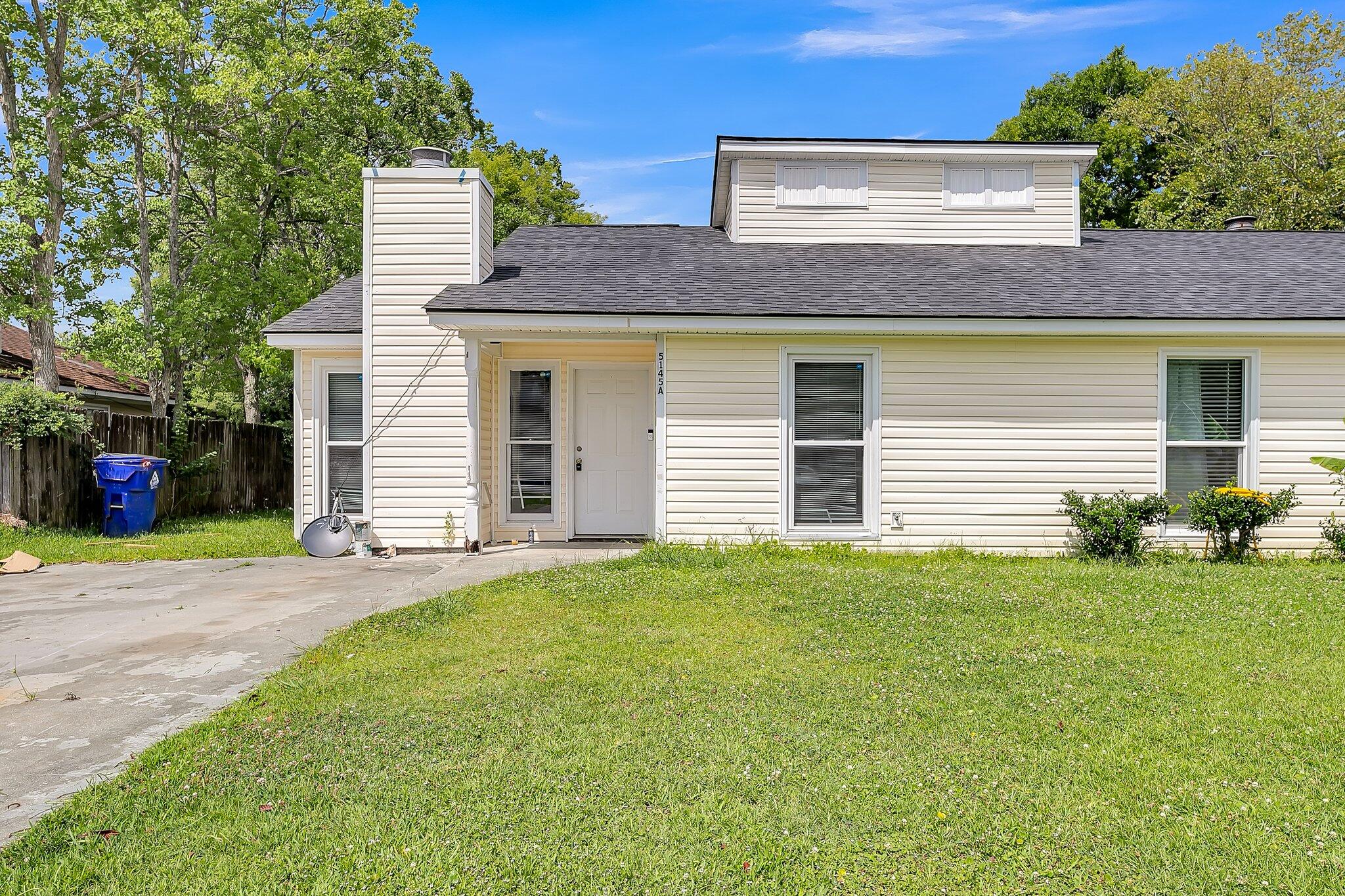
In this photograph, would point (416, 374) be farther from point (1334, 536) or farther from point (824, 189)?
point (1334, 536)

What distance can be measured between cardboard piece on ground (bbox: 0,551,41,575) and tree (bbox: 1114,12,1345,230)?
2486cm

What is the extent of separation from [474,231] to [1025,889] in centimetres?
863

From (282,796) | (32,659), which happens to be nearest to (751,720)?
(282,796)

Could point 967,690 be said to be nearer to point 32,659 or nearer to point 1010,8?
point 32,659

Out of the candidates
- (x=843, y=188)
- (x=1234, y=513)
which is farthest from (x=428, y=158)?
(x=1234, y=513)

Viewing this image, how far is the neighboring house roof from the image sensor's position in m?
16.1

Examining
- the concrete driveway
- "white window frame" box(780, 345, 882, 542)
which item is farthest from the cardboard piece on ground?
"white window frame" box(780, 345, 882, 542)


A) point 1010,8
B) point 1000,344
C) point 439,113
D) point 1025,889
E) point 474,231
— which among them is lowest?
point 1025,889

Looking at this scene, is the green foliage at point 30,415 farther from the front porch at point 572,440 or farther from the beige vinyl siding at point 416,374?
the front porch at point 572,440

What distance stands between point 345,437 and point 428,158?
3.81m

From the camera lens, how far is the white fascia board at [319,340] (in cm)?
998

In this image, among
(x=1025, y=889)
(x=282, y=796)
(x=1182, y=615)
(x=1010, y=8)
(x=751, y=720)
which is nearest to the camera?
(x=1025, y=889)

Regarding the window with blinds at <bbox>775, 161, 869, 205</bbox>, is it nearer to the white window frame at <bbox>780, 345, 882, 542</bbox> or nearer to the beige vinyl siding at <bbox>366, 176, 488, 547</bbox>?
the white window frame at <bbox>780, 345, 882, 542</bbox>

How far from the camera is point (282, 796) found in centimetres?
307
